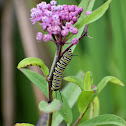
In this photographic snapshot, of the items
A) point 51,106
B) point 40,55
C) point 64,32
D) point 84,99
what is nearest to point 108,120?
point 84,99

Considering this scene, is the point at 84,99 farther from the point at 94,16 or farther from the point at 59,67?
the point at 94,16

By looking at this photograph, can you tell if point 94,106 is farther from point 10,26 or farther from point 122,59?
point 10,26

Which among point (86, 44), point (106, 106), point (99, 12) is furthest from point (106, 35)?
point (99, 12)

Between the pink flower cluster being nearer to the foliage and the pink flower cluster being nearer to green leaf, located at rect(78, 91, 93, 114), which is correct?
the foliage

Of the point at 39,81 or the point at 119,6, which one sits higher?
the point at 119,6

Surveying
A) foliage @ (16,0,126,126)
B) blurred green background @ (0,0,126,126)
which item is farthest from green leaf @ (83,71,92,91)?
blurred green background @ (0,0,126,126)

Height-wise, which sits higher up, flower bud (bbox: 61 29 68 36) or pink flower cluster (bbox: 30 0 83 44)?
pink flower cluster (bbox: 30 0 83 44)
